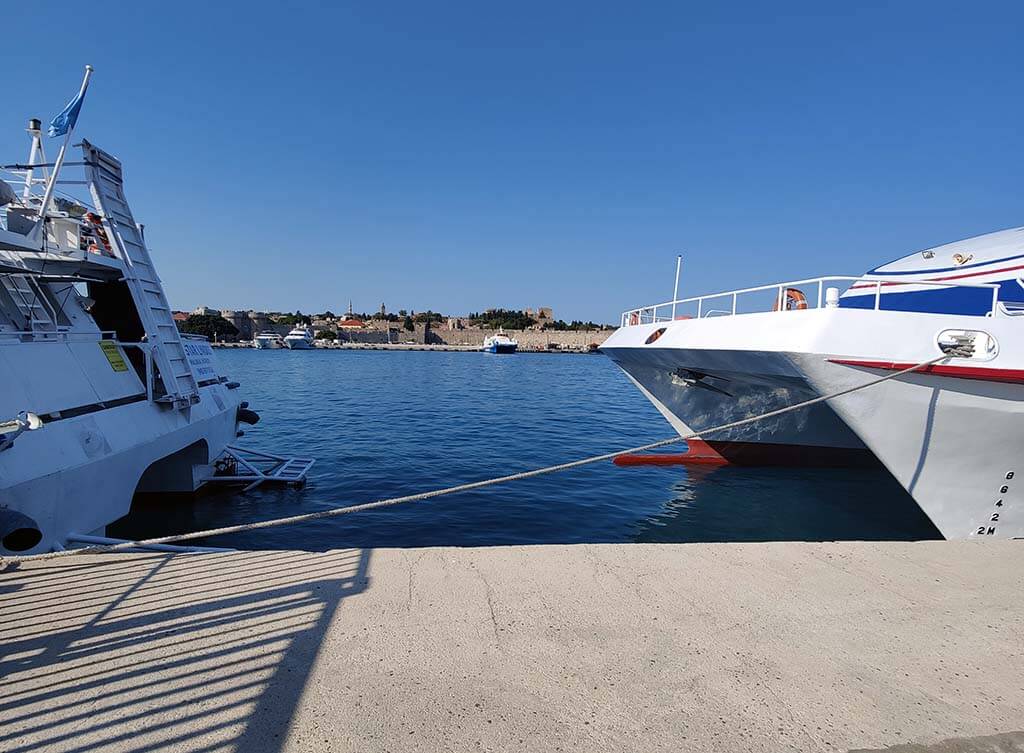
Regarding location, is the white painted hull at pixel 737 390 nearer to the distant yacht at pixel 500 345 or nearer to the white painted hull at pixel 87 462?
the white painted hull at pixel 87 462

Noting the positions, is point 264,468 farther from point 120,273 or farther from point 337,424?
point 337,424

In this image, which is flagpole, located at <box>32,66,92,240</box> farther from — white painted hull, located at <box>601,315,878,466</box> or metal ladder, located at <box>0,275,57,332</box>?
white painted hull, located at <box>601,315,878,466</box>

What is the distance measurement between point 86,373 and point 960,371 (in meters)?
11.9

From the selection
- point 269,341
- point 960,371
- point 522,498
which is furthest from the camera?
point 269,341

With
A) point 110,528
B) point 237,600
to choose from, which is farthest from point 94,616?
point 110,528

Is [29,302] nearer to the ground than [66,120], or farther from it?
nearer to the ground

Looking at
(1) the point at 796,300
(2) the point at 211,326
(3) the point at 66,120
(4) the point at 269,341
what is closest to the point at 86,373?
(3) the point at 66,120

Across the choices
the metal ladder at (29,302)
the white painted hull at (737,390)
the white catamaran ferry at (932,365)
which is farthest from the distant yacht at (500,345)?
the white catamaran ferry at (932,365)

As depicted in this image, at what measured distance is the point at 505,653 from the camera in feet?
11.1

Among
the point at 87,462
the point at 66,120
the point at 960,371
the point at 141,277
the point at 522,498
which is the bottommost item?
the point at 522,498

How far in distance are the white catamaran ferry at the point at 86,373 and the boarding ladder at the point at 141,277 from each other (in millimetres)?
26

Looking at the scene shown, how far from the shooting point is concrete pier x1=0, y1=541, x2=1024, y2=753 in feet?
8.95

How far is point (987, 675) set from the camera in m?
3.35

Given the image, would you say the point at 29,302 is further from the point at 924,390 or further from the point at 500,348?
the point at 500,348
